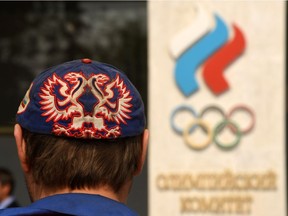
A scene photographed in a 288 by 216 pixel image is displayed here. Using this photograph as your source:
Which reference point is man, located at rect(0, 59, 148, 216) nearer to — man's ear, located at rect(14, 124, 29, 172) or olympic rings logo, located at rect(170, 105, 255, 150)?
man's ear, located at rect(14, 124, 29, 172)

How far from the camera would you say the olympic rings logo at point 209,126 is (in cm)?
1231

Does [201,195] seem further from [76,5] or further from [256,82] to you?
[76,5]

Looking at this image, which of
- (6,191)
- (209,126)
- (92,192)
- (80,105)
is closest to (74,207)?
(92,192)

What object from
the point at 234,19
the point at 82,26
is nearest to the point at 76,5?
the point at 82,26

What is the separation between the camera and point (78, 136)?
1517 millimetres

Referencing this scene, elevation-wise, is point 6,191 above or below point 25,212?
below

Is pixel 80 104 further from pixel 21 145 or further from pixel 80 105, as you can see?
pixel 21 145

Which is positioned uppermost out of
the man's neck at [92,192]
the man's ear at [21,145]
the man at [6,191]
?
the man's ear at [21,145]

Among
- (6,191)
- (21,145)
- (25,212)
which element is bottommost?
(6,191)

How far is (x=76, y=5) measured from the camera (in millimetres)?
12688

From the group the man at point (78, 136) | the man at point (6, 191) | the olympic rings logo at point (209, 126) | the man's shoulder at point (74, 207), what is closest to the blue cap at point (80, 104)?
the man at point (78, 136)

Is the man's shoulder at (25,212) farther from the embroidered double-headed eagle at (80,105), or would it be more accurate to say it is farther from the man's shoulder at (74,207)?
the embroidered double-headed eagle at (80,105)

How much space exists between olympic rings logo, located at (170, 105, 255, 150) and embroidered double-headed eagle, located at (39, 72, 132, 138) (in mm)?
10807

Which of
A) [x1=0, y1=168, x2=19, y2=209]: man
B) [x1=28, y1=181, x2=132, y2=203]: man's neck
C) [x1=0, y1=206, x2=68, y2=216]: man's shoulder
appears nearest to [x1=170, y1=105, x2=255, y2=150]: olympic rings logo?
[x1=0, y1=168, x2=19, y2=209]: man
